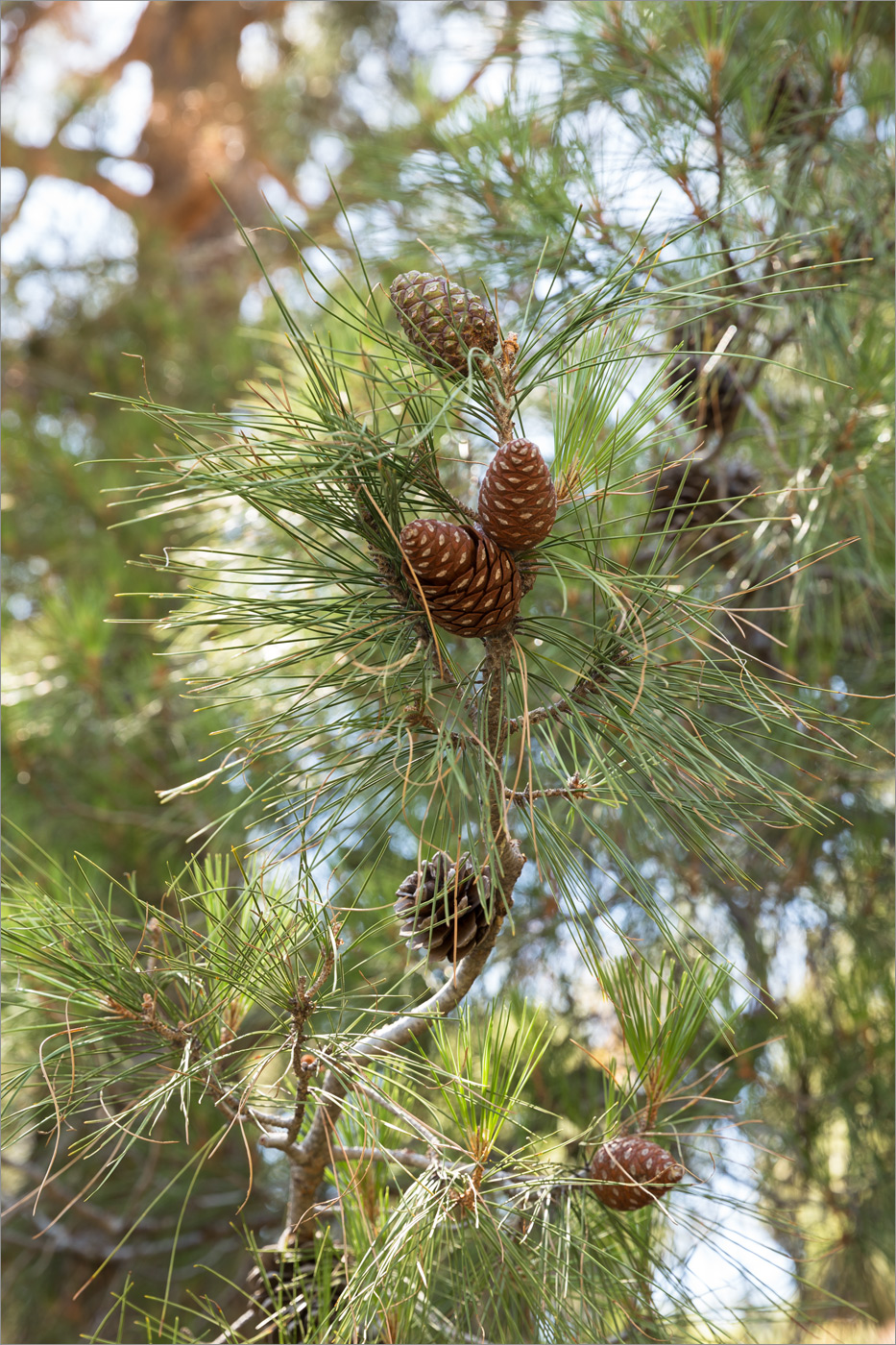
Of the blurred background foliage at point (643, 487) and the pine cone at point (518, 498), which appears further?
the blurred background foliage at point (643, 487)

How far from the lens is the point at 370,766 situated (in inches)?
16.2

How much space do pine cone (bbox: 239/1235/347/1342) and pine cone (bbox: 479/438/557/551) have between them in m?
0.34

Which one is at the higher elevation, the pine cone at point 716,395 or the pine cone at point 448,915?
the pine cone at point 716,395

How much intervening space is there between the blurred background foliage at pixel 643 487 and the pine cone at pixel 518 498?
0.07 metres

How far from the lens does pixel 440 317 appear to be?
39cm

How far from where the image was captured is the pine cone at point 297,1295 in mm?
445

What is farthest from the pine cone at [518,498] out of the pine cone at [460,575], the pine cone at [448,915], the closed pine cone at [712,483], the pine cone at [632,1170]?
the closed pine cone at [712,483]

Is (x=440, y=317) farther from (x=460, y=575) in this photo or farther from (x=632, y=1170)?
(x=632, y=1170)

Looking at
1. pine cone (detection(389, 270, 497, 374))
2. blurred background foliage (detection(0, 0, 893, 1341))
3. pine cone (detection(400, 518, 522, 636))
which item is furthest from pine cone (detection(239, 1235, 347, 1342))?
pine cone (detection(389, 270, 497, 374))

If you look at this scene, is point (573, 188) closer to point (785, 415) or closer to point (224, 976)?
point (785, 415)

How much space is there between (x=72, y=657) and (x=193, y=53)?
6.57 ft

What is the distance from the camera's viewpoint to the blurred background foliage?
0.75 metres

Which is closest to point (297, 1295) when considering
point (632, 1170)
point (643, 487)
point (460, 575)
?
point (632, 1170)

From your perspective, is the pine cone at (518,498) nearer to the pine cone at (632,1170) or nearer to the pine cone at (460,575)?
the pine cone at (460,575)
